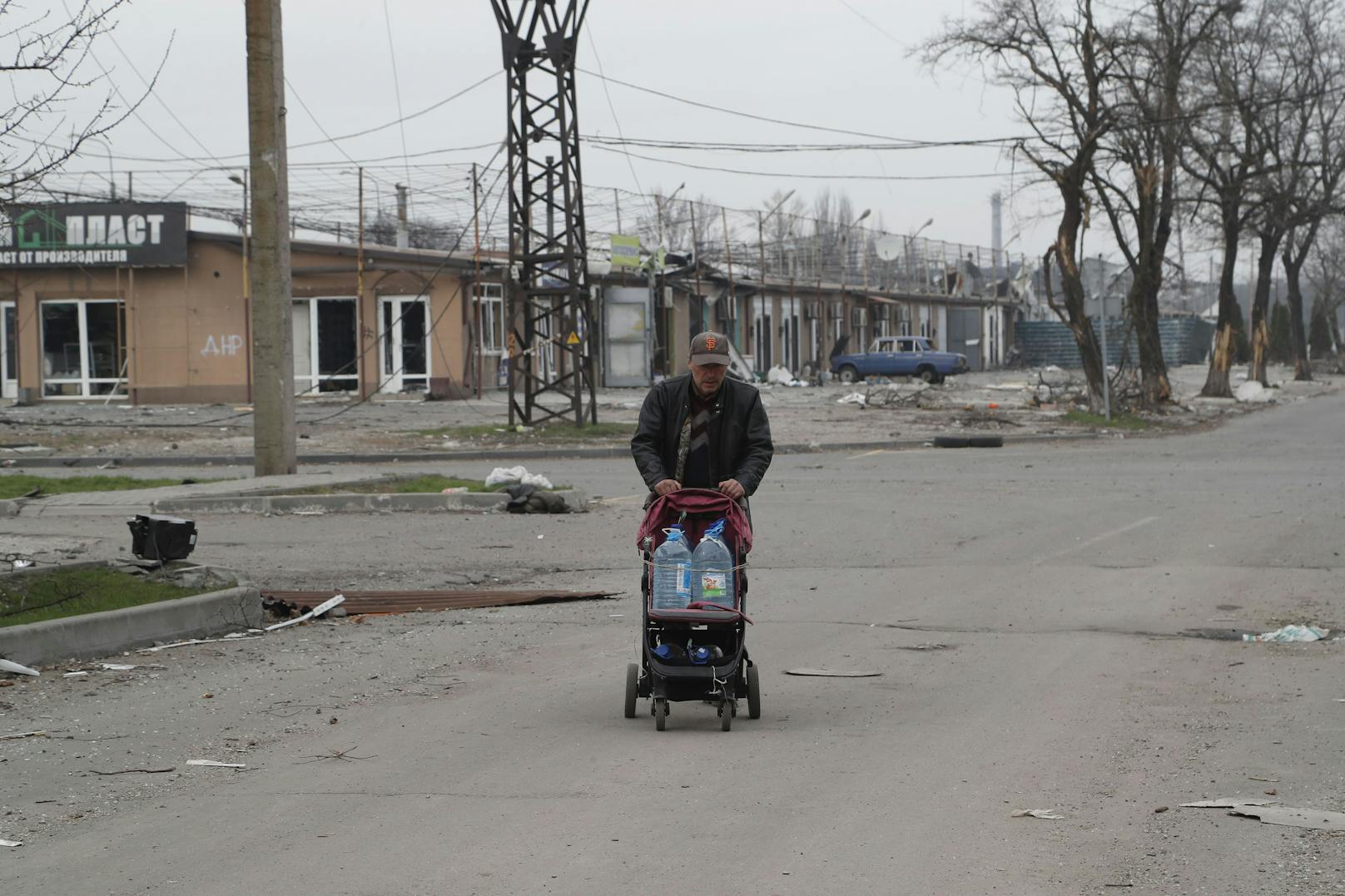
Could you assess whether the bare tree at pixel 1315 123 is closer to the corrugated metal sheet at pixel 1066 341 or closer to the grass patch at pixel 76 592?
the corrugated metal sheet at pixel 1066 341

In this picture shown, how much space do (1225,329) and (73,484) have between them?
134ft

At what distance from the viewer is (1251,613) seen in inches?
422

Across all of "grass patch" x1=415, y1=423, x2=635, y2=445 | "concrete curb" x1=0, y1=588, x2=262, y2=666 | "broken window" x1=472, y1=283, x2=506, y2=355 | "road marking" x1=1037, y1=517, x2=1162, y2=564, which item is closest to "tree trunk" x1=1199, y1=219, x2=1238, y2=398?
"broken window" x1=472, y1=283, x2=506, y2=355

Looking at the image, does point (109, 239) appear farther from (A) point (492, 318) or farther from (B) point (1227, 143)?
(B) point (1227, 143)

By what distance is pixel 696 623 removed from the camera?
699cm

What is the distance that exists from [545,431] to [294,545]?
15055 mm

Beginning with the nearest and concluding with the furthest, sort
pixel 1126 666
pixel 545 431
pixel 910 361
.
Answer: pixel 1126 666 < pixel 545 431 < pixel 910 361

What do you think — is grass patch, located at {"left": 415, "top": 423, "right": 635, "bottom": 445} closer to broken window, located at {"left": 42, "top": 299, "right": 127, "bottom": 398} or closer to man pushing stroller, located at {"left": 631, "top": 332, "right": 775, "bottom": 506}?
broken window, located at {"left": 42, "top": 299, "right": 127, "bottom": 398}

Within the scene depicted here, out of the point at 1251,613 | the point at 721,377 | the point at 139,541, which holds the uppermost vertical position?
the point at 721,377

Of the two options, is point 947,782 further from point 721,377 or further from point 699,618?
point 721,377

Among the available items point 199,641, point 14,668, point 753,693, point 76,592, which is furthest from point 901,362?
point 753,693

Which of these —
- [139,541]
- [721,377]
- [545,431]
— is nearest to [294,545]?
[139,541]

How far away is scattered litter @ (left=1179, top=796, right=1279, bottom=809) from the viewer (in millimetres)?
5684

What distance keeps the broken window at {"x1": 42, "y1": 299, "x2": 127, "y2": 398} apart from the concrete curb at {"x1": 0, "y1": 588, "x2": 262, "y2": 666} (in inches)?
1429
